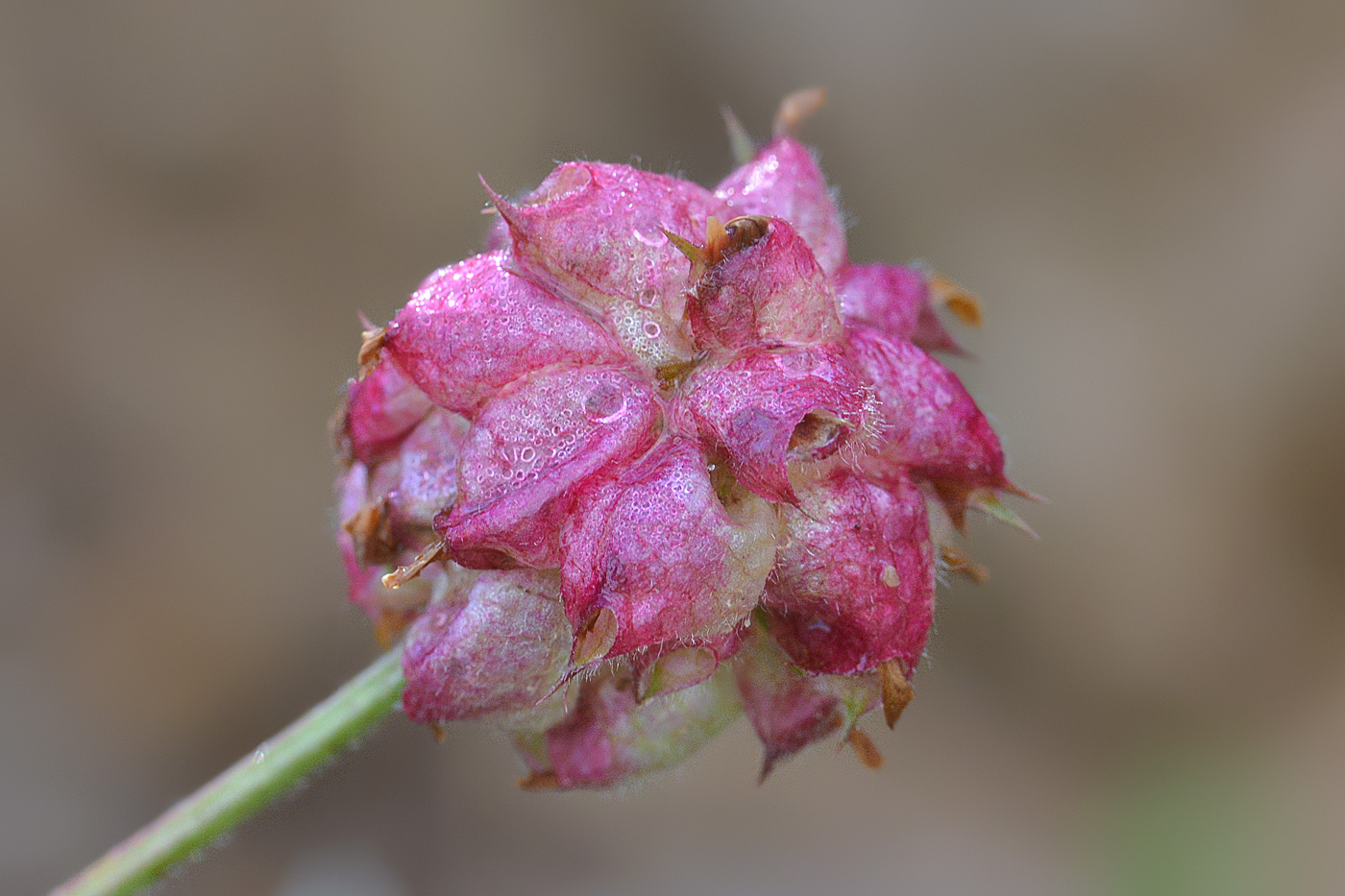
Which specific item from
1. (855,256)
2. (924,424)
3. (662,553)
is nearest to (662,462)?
(662,553)

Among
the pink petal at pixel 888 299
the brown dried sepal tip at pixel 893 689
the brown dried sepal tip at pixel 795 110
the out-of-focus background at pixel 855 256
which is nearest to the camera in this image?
the brown dried sepal tip at pixel 893 689

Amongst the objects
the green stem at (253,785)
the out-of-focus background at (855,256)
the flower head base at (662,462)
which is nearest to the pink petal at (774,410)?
the flower head base at (662,462)

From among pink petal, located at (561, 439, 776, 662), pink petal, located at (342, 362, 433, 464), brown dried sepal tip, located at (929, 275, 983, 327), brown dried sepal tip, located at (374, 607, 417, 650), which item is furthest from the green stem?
brown dried sepal tip, located at (929, 275, 983, 327)

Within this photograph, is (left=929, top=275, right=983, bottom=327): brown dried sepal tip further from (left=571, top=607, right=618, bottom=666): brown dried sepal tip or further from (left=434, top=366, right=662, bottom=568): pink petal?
(left=571, top=607, right=618, bottom=666): brown dried sepal tip

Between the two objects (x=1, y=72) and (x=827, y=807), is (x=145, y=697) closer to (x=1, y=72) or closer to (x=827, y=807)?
(x=1, y=72)

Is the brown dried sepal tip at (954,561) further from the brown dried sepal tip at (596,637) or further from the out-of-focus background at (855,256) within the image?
the out-of-focus background at (855,256)

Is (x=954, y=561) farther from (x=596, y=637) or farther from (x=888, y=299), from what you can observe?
(x=596, y=637)

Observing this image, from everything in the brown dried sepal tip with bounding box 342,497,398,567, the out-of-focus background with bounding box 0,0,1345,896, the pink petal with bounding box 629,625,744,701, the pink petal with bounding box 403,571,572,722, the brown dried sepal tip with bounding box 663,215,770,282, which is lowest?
the out-of-focus background with bounding box 0,0,1345,896
